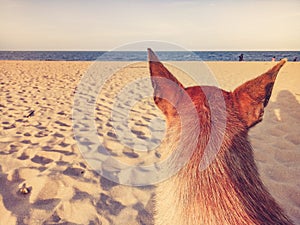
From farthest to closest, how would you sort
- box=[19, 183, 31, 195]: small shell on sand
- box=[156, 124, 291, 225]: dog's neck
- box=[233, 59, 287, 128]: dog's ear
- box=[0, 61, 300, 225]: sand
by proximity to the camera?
box=[19, 183, 31, 195]: small shell on sand, box=[0, 61, 300, 225]: sand, box=[233, 59, 287, 128]: dog's ear, box=[156, 124, 291, 225]: dog's neck

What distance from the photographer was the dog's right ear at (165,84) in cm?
119

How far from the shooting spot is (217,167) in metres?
0.99

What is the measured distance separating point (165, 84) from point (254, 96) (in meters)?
0.44

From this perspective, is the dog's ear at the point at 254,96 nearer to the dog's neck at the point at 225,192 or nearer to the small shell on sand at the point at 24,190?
the dog's neck at the point at 225,192

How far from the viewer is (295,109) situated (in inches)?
209

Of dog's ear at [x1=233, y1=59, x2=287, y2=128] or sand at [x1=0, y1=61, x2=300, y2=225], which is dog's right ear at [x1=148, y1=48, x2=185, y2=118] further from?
sand at [x1=0, y1=61, x2=300, y2=225]

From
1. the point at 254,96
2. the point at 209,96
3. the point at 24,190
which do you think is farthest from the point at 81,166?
the point at 254,96

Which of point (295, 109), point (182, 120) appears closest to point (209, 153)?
point (182, 120)

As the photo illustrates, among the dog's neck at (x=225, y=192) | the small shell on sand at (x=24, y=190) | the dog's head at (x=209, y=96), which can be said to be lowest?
the small shell on sand at (x=24, y=190)

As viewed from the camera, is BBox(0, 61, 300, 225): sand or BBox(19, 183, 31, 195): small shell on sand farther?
BBox(19, 183, 31, 195): small shell on sand

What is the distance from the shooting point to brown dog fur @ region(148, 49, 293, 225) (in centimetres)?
96

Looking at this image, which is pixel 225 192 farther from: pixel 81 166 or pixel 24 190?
pixel 81 166

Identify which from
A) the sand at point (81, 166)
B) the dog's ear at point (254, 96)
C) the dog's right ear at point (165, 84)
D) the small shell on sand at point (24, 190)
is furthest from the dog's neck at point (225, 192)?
the small shell on sand at point (24, 190)

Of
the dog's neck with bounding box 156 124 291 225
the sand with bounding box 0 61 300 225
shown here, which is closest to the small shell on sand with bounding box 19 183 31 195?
the sand with bounding box 0 61 300 225
